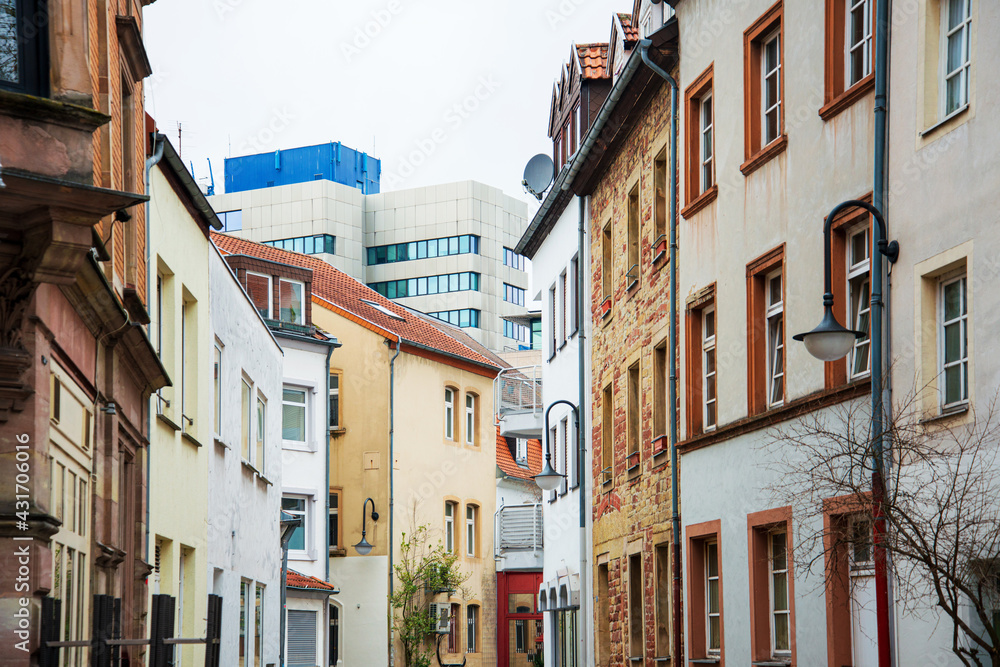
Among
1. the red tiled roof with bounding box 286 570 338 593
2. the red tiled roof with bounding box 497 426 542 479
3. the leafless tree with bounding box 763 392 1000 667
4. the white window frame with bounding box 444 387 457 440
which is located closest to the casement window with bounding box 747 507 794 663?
the leafless tree with bounding box 763 392 1000 667

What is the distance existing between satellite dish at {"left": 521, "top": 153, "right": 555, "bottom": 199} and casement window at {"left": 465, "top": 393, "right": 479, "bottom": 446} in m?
11.4

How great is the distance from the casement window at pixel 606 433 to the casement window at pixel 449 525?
56.8 feet

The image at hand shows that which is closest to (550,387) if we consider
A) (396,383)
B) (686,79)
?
(396,383)

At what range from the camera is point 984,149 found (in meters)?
11.9

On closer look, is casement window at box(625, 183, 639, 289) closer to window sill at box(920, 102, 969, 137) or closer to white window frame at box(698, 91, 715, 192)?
white window frame at box(698, 91, 715, 192)

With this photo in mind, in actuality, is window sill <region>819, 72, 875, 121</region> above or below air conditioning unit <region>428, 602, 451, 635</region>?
above

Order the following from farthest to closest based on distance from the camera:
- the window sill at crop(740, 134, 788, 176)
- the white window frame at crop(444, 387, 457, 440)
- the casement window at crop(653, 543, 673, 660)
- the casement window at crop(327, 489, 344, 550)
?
the white window frame at crop(444, 387, 457, 440) → the casement window at crop(327, 489, 344, 550) → the casement window at crop(653, 543, 673, 660) → the window sill at crop(740, 134, 788, 176)

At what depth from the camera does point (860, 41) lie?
49.2 ft

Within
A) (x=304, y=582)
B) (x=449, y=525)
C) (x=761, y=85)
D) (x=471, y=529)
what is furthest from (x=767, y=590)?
(x=471, y=529)

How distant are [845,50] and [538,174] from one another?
791 inches

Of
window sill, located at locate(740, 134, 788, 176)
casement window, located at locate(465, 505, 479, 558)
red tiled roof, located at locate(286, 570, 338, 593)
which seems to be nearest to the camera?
window sill, located at locate(740, 134, 788, 176)

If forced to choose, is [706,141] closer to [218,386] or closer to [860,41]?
[860,41]

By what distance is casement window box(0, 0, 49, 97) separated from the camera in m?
9.55

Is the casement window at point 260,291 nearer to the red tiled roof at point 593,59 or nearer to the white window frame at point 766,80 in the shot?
the red tiled roof at point 593,59
